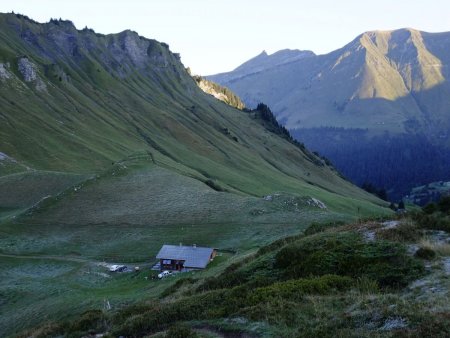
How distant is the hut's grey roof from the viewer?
57.0 metres

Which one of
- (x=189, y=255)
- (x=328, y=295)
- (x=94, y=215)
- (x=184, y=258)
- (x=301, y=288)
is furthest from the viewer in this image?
(x=94, y=215)

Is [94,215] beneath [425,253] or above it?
beneath

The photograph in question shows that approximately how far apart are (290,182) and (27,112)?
89751 mm

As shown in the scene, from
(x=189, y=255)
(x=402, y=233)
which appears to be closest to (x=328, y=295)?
(x=402, y=233)

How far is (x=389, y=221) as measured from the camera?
30.8 meters

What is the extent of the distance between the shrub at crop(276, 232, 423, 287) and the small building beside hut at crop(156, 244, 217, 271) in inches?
1124

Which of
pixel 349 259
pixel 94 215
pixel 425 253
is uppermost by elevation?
pixel 425 253

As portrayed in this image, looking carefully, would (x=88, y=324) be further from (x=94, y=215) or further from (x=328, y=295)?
(x=94, y=215)

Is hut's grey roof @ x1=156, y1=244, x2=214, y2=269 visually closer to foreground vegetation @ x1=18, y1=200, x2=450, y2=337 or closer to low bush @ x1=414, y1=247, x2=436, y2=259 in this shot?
foreground vegetation @ x1=18, y1=200, x2=450, y2=337

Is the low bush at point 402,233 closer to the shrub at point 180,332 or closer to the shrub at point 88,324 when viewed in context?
the shrub at point 180,332

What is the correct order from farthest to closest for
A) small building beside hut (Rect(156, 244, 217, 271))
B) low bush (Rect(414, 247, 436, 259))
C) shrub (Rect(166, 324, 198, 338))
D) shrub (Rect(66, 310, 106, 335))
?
1. small building beside hut (Rect(156, 244, 217, 271))
2. shrub (Rect(66, 310, 106, 335))
3. low bush (Rect(414, 247, 436, 259))
4. shrub (Rect(166, 324, 198, 338))

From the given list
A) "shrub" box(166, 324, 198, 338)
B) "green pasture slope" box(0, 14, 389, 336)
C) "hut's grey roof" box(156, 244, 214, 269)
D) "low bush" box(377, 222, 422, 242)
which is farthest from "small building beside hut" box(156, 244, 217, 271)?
"shrub" box(166, 324, 198, 338)

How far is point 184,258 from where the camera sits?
2274 inches

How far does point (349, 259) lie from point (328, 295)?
424cm
